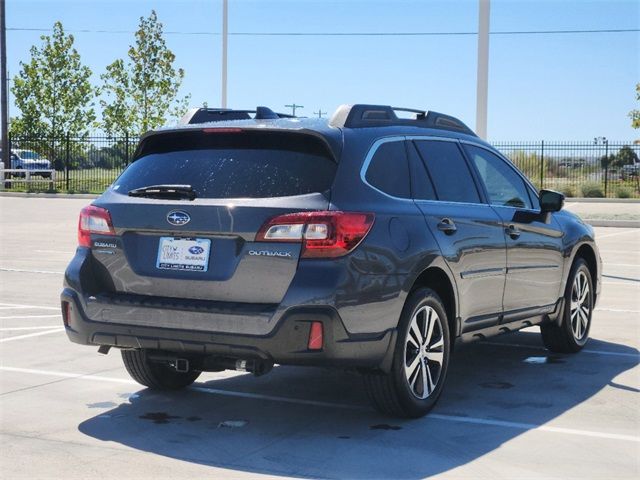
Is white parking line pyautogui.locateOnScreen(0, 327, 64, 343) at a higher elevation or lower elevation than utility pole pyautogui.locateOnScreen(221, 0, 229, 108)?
lower

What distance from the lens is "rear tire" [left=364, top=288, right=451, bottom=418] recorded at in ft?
19.5

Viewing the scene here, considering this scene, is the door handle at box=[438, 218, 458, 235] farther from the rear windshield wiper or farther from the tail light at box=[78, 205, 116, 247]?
the tail light at box=[78, 205, 116, 247]

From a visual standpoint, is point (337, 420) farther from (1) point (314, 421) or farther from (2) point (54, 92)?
(2) point (54, 92)

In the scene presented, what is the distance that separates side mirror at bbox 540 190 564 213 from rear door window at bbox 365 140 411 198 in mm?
1840

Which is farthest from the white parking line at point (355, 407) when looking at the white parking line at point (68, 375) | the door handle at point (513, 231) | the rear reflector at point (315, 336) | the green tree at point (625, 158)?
the green tree at point (625, 158)

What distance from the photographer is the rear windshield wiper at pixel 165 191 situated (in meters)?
5.89

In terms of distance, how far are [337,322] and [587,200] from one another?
33.7 meters

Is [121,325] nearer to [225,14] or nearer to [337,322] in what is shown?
[337,322]

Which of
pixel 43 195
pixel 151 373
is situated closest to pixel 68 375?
pixel 151 373

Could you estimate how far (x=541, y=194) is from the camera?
7.98 metres

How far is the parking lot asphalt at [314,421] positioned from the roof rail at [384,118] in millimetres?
1741

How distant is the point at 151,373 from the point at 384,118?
2.20 m

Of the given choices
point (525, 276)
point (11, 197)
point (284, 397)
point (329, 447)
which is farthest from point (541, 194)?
point (11, 197)

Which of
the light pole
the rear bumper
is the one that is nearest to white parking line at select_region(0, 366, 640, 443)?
the rear bumper
